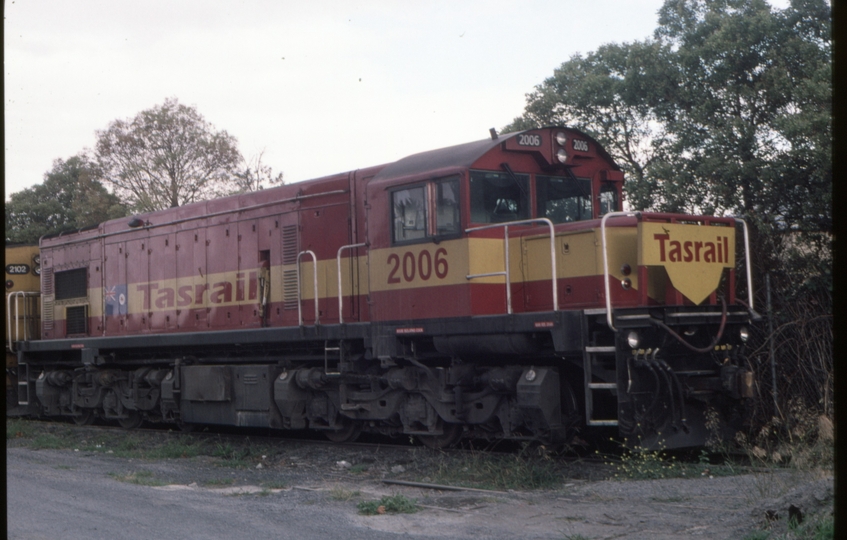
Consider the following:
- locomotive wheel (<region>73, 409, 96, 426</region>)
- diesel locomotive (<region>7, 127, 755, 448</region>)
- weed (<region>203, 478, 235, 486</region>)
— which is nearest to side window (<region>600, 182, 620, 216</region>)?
diesel locomotive (<region>7, 127, 755, 448</region>)

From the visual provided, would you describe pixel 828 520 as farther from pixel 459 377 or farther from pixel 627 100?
pixel 627 100

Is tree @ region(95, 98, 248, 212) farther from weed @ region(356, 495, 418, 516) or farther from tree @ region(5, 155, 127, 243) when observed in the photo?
weed @ region(356, 495, 418, 516)

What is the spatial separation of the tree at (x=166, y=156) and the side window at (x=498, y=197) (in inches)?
1241

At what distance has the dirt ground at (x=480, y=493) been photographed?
6352 mm

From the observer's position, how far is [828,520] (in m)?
5.43

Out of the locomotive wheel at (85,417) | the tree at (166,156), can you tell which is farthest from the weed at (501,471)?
the tree at (166,156)

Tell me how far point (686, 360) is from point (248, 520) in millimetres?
5069

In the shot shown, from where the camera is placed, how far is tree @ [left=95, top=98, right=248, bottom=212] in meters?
40.2

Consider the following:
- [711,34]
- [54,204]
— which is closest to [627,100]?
[711,34]

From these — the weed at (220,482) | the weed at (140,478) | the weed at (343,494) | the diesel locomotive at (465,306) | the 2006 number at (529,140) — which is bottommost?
the weed at (220,482)

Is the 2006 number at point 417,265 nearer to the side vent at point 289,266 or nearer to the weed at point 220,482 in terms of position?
the side vent at point 289,266

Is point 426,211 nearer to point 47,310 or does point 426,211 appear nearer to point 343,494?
point 343,494

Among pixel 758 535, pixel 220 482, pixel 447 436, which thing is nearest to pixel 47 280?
pixel 220 482

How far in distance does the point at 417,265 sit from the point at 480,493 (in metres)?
3.08
